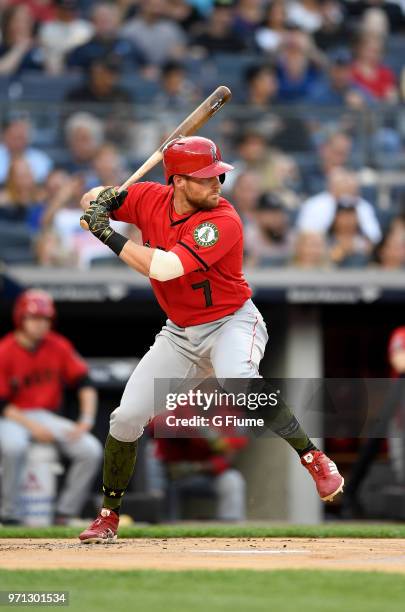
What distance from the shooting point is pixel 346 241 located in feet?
35.1

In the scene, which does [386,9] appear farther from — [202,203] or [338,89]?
[202,203]

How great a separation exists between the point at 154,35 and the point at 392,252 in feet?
11.8

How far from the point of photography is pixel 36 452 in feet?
30.2

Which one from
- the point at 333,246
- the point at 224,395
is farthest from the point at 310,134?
the point at 224,395

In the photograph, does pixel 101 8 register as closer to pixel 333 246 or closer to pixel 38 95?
pixel 38 95

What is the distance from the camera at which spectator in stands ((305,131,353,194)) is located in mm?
11234

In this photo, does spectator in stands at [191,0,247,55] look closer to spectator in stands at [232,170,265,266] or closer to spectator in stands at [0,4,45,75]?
spectator in stands at [0,4,45,75]

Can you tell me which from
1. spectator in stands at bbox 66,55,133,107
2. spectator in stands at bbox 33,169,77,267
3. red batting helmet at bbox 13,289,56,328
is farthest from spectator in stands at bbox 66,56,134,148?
red batting helmet at bbox 13,289,56,328

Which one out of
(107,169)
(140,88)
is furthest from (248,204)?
(140,88)

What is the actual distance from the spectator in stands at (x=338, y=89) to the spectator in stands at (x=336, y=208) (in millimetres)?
1652

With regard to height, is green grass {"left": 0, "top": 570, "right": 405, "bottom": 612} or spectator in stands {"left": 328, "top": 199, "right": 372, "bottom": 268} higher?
spectator in stands {"left": 328, "top": 199, "right": 372, "bottom": 268}

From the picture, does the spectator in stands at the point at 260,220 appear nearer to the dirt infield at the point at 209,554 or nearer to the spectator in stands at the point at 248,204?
the spectator in stands at the point at 248,204

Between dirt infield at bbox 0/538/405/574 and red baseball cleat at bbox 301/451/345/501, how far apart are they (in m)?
0.26

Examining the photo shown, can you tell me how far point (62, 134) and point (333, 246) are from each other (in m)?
2.46
